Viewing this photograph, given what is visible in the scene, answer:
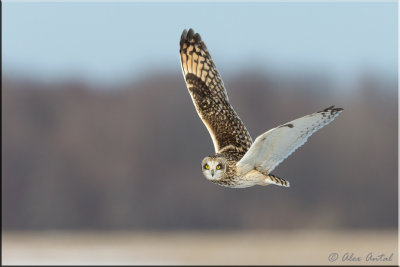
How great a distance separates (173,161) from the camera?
171 feet

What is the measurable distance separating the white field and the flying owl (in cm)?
1820

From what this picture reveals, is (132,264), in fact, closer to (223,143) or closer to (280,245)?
(280,245)

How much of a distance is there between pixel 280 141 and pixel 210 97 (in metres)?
1.90

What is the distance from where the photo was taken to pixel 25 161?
5319 cm

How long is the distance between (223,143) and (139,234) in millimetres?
35472

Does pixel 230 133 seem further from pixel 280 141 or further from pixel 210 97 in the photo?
pixel 280 141

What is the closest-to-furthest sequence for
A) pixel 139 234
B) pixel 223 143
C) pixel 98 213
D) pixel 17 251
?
1. pixel 223 143
2. pixel 17 251
3. pixel 139 234
4. pixel 98 213

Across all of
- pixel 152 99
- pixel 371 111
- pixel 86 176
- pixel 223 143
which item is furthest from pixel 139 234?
pixel 223 143

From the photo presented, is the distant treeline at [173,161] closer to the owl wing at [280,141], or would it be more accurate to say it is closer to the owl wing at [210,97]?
the owl wing at [210,97]

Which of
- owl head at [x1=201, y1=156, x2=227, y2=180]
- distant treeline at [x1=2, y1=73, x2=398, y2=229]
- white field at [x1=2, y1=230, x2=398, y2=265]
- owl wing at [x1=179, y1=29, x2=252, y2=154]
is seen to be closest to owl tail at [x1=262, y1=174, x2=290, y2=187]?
owl head at [x1=201, y1=156, x2=227, y2=180]

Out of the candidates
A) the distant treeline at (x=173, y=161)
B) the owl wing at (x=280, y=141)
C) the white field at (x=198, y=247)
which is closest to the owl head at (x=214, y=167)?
the owl wing at (x=280, y=141)

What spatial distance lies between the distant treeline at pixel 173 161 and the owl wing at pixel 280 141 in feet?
121

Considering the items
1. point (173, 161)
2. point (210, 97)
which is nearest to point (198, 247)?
point (173, 161)

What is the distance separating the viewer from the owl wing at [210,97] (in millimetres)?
10125
